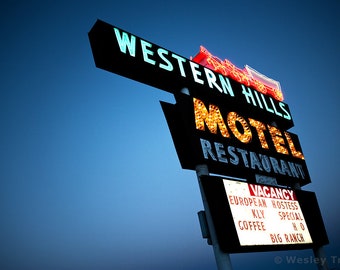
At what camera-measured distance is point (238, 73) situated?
12.5 m

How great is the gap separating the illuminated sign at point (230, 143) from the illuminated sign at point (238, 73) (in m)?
1.81

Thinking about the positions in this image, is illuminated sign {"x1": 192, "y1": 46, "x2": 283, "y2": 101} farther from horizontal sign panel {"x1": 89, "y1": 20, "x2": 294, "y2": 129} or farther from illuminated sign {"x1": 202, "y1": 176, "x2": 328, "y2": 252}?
illuminated sign {"x1": 202, "y1": 176, "x2": 328, "y2": 252}

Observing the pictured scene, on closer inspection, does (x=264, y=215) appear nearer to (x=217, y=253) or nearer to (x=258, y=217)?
(x=258, y=217)

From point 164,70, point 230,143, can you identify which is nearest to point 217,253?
point 230,143

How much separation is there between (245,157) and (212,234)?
3018mm

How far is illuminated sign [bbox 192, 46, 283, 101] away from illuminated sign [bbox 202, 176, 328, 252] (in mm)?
4816

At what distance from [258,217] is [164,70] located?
16.0ft

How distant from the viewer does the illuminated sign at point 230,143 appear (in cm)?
852

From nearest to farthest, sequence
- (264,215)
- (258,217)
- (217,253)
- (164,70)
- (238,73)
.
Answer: (217,253)
(258,217)
(264,215)
(164,70)
(238,73)

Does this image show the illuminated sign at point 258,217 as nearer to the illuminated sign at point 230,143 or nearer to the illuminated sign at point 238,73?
the illuminated sign at point 230,143

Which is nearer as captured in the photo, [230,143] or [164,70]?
[164,70]

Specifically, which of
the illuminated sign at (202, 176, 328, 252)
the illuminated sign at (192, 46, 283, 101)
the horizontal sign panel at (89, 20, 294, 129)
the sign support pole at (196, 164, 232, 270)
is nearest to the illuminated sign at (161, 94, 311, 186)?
the horizontal sign panel at (89, 20, 294, 129)

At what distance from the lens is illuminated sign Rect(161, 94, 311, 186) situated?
852 cm

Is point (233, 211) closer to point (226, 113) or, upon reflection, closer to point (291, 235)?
point (291, 235)
